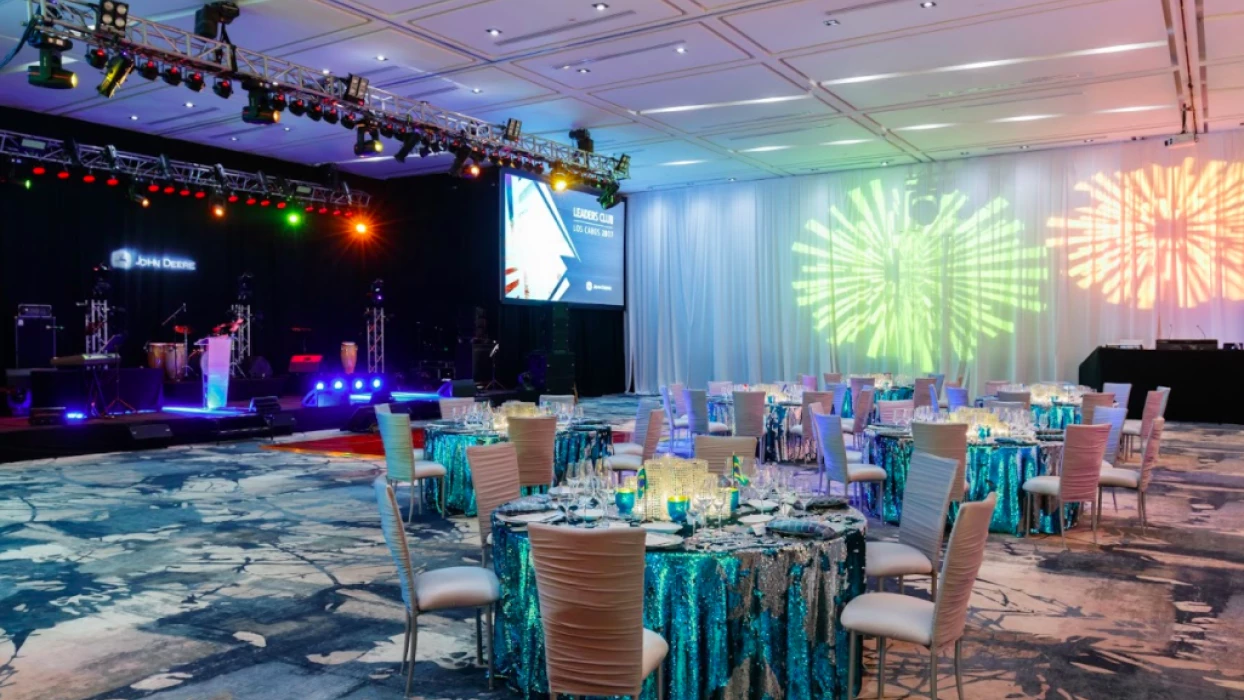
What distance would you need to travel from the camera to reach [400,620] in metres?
4.40

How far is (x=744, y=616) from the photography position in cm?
313

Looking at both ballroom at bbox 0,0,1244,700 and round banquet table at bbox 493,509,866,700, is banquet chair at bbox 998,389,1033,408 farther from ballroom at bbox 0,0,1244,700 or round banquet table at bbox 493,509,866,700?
round banquet table at bbox 493,509,866,700

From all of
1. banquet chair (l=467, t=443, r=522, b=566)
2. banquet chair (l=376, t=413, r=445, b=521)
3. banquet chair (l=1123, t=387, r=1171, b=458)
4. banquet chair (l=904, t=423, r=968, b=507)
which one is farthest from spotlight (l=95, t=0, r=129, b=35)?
banquet chair (l=1123, t=387, r=1171, b=458)

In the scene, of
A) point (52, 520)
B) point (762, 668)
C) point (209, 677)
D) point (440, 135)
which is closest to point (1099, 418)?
point (762, 668)

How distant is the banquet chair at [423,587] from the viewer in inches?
132

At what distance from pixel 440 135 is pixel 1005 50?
6240 mm

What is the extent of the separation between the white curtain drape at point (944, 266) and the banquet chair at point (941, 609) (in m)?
12.4

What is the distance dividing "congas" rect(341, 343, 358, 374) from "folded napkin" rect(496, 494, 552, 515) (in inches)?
484

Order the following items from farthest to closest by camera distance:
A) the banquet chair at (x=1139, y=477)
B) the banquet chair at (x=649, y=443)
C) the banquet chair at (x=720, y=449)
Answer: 1. the banquet chair at (x=649, y=443)
2. the banquet chair at (x=1139, y=477)
3. the banquet chair at (x=720, y=449)

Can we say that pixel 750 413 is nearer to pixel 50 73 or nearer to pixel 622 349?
pixel 50 73

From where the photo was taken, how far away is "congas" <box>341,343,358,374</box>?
15469mm

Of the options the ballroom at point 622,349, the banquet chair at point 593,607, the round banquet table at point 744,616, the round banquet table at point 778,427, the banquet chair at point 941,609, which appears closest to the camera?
the banquet chair at point 593,607

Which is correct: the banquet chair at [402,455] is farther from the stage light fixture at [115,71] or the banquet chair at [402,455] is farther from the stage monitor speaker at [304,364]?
the stage monitor speaker at [304,364]

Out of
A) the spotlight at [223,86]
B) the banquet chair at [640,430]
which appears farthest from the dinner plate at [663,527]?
the spotlight at [223,86]
